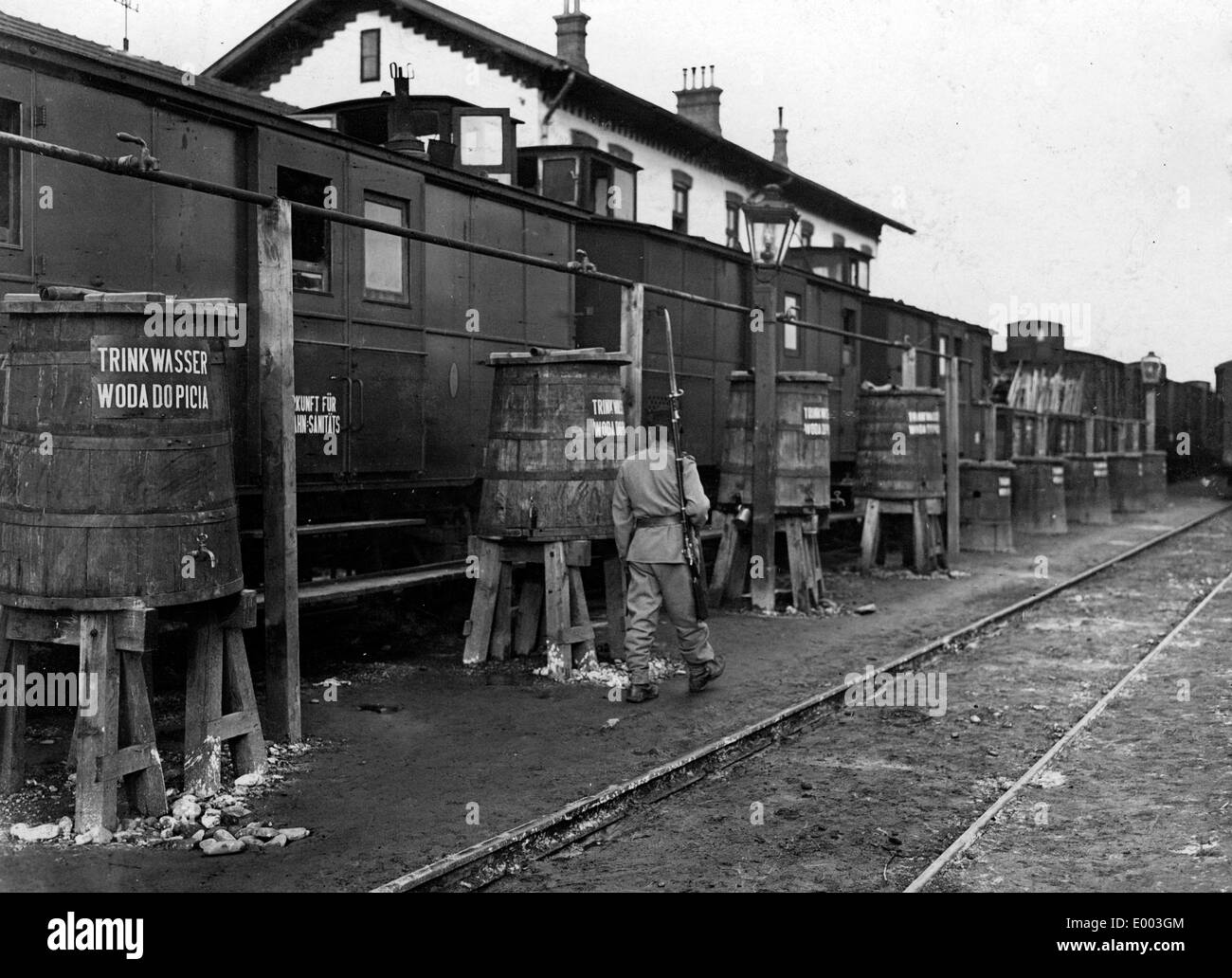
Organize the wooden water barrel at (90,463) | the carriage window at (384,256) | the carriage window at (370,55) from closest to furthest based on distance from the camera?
the wooden water barrel at (90,463) → the carriage window at (384,256) → the carriage window at (370,55)

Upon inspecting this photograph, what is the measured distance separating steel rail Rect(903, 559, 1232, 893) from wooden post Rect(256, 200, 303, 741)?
11.4 feet

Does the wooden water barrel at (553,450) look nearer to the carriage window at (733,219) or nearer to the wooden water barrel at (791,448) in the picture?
the wooden water barrel at (791,448)

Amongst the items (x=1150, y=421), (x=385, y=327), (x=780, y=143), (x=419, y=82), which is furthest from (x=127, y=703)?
(x=1150, y=421)

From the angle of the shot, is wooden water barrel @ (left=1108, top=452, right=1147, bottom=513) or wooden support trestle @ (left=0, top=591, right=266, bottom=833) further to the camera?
wooden water barrel @ (left=1108, top=452, right=1147, bottom=513)

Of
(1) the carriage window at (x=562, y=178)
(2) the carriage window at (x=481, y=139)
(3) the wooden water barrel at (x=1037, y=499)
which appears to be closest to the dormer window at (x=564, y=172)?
(1) the carriage window at (x=562, y=178)

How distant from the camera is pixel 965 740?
24.9 ft

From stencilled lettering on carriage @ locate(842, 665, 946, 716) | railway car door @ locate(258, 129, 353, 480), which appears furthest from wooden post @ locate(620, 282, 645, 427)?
stencilled lettering on carriage @ locate(842, 665, 946, 716)

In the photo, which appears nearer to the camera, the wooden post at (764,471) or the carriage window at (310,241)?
the carriage window at (310,241)

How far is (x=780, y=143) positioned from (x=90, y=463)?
32873 mm

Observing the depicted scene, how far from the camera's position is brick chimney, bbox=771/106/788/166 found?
3538cm

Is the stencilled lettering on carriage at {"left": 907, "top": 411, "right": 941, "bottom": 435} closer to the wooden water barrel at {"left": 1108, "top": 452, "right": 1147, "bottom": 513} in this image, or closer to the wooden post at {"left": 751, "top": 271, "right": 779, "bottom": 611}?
the wooden post at {"left": 751, "top": 271, "right": 779, "bottom": 611}

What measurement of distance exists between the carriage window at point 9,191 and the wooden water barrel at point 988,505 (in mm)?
15053

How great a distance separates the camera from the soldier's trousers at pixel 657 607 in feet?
27.0
